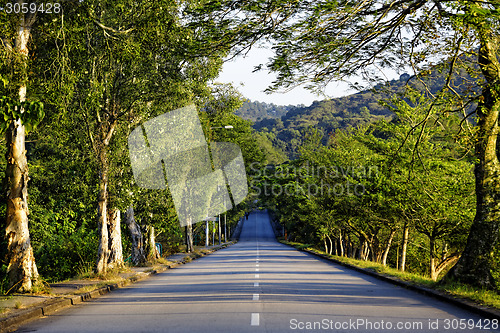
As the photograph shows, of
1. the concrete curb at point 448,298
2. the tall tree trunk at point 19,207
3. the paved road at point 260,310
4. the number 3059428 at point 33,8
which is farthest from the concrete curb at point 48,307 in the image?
the concrete curb at point 448,298

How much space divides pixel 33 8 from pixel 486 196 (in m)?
12.1

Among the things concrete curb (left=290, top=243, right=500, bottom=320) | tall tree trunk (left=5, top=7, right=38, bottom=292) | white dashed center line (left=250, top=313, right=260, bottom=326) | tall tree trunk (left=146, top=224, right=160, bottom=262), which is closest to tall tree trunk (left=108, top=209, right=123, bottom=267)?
tall tree trunk (left=146, top=224, right=160, bottom=262)

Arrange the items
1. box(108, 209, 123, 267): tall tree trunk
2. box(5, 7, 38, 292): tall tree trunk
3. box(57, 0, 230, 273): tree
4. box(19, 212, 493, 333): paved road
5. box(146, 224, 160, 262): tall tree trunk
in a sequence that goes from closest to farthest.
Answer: box(19, 212, 493, 333): paved road → box(5, 7, 38, 292): tall tree trunk → box(57, 0, 230, 273): tree → box(108, 209, 123, 267): tall tree trunk → box(146, 224, 160, 262): tall tree trunk

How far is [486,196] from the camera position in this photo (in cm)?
1247

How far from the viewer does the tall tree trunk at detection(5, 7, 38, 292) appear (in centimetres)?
1228

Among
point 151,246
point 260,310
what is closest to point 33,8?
point 260,310

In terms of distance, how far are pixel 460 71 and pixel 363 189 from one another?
51.2 feet

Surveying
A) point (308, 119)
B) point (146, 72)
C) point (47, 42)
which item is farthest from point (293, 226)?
point (308, 119)

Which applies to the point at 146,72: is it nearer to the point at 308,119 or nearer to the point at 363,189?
the point at 363,189

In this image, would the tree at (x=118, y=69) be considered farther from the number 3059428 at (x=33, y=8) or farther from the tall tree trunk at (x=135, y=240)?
the tall tree trunk at (x=135, y=240)

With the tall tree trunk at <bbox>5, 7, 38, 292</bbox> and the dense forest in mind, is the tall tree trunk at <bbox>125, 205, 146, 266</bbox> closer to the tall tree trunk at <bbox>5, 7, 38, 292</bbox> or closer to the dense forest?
the dense forest

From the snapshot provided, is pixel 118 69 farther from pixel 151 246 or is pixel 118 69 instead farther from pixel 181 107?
pixel 151 246

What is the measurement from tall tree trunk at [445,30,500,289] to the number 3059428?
34.5 feet

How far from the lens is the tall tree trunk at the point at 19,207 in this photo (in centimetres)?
1228
